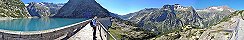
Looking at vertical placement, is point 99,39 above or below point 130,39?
above

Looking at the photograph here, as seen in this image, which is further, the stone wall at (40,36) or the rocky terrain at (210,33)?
the rocky terrain at (210,33)

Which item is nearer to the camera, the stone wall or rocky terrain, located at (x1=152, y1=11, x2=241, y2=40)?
the stone wall

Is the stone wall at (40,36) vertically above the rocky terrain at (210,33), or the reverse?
the stone wall at (40,36)

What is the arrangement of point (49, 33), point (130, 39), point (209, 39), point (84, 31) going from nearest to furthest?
point (49, 33), point (84, 31), point (209, 39), point (130, 39)

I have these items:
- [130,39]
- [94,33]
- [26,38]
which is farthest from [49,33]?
[130,39]

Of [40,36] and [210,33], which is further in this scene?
[210,33]

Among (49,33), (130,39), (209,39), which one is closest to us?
(49,33)

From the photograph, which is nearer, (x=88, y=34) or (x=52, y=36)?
(x=52, y=36)

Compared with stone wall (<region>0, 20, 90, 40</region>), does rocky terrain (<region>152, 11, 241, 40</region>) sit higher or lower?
lower

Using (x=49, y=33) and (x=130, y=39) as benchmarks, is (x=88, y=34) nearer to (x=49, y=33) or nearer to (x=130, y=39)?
(x=49, y=33)

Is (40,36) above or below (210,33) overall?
above

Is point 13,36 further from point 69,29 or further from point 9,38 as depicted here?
point 69,29
